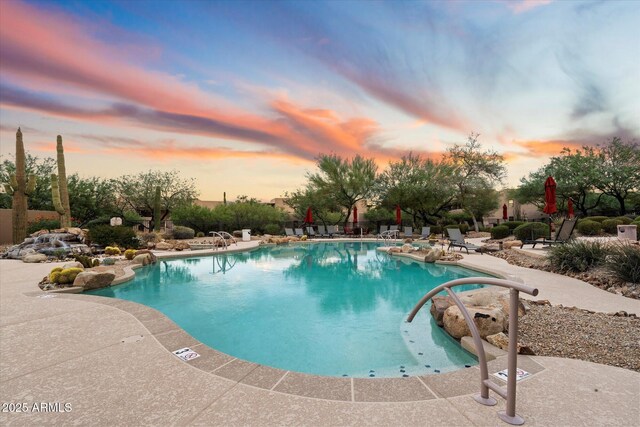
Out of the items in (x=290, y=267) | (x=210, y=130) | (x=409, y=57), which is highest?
(x=409, y=57)

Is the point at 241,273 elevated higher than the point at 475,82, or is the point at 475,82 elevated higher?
the point at 475,82

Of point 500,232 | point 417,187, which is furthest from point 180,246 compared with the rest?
point 417,187

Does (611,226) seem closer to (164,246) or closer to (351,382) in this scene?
(351,382)

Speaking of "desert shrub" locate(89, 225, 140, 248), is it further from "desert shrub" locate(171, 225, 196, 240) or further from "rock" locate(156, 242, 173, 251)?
"desert shrub" locate(171, 225, 196, 240)

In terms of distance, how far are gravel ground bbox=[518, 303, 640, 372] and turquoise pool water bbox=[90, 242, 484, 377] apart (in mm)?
784

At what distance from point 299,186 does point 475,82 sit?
646 inches

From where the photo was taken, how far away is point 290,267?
10.9 meters

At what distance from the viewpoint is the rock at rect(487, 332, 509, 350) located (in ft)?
11.0

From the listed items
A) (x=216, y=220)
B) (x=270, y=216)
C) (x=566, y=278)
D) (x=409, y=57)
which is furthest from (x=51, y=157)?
(x=566, y=278)

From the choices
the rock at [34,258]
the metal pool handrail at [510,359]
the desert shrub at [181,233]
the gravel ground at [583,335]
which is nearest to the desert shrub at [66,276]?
the rock at [34,258]

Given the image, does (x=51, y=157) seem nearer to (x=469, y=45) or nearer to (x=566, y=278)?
(x=469, y=45)

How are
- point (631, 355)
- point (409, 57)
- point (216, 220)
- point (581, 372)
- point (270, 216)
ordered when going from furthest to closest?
1. point (270, 216)
2. point (216, 220)
3. point (409, 57)
4. point (631, 355)
5. point (581, 372)

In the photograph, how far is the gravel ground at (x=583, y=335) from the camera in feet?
9.92

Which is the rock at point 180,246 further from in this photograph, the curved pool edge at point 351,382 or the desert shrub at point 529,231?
the desert shrub at point 529,231
